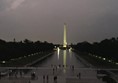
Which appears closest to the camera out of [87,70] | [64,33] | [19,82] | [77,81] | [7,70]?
[19,82]

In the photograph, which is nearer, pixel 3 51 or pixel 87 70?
pixel 87 70

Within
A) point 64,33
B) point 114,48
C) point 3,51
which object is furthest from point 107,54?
point 64,33

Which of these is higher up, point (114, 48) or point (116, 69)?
point (114, 48)

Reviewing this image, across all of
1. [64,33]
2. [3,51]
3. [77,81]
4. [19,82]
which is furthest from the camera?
[64,33]

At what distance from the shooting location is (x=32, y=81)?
31719 millimetres

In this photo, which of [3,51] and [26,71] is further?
[3,51]

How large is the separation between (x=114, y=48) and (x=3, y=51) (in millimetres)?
19889

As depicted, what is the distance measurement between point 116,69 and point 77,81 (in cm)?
1069

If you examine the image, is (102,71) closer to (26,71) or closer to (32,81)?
(26,71)

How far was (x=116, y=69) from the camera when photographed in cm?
4322

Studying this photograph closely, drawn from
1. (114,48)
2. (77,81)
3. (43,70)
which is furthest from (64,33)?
(77,81)

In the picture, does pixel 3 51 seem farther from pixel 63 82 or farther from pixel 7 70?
pixel 63 82

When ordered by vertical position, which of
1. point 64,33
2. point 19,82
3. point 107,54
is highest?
point 64,33

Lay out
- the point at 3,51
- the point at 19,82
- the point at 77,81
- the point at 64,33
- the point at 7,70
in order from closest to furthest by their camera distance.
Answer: the point at 19,82
the point at 77,81
the point at 7,70
the point at 3,51
the point at 64,33
